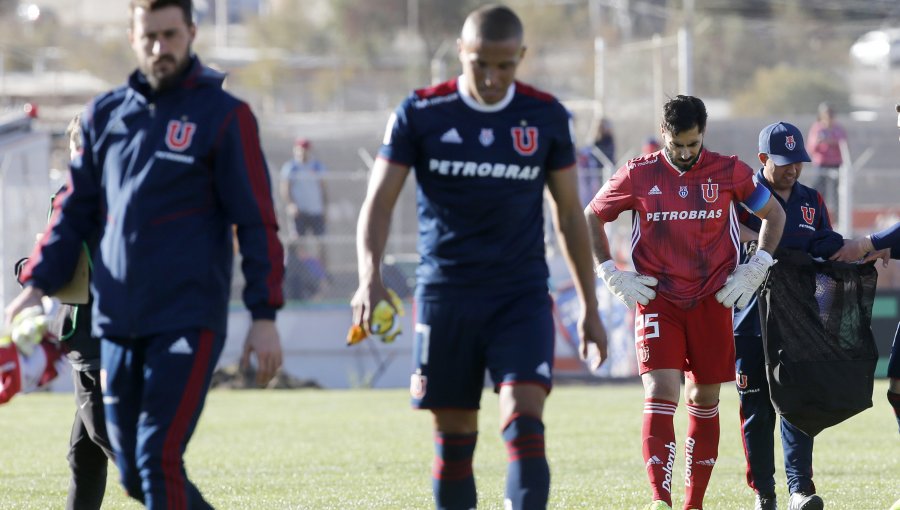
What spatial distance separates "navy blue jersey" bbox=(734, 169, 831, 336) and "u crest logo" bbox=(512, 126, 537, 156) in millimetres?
2546

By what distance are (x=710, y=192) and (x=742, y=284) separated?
50 cm

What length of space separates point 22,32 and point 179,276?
74741 millimetres

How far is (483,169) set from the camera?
586 centimetres

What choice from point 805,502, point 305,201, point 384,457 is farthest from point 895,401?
point 305,201

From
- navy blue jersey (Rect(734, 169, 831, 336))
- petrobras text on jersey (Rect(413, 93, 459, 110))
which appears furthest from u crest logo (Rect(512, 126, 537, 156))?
navy blue jersey (Rect(734, 169, 831, 336))

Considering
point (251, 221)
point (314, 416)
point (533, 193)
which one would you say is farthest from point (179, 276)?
point (314, 416)

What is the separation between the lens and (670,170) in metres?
7.63

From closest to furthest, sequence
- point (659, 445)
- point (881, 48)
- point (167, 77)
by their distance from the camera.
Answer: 1. point (167, 77)
2. point (659, 445)
3. point (881, 48)

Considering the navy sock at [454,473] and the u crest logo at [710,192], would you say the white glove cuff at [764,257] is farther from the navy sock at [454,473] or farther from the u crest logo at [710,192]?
the navy sock at [454,473]

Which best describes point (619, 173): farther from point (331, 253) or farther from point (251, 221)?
point (331, 253)

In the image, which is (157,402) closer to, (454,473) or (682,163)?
(454,473)

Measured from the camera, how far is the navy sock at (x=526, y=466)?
18.6 feet

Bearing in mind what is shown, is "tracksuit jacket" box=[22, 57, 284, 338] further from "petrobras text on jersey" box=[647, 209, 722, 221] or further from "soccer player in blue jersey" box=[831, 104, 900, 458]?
"soccer player in blue jersey" box=[831, 104, 900, 458]

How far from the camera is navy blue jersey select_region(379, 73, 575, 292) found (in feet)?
19.3
